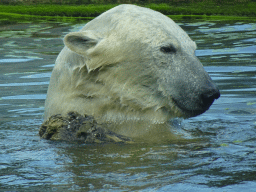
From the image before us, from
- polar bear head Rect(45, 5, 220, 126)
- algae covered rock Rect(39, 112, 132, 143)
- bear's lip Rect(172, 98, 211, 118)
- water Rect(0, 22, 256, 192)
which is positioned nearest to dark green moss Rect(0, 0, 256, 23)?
water Rect(0, 22, 256, 192)

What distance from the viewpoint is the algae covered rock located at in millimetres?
3760

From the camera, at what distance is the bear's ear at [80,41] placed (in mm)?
3797

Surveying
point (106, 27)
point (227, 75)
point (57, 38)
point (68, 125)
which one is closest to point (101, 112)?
point (68, 125)

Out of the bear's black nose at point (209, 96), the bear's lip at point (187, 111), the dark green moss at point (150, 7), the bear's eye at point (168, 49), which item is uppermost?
the bear's eye at point (168, 49)

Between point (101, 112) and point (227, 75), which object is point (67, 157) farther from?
point (227, 75)

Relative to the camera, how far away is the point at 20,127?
458cm

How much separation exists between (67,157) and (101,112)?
75cm

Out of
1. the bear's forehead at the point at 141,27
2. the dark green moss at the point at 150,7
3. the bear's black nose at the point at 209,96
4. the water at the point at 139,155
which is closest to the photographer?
the water at the point at 139,155

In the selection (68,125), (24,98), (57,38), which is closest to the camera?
(68,125)

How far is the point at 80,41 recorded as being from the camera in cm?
387

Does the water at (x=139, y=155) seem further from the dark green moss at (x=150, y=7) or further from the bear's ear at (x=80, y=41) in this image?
the dark green moss at (x=150, y=7)

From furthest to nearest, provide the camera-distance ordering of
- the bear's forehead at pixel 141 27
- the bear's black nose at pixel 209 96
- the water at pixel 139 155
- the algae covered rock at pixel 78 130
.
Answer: the bear's forehead at pixel 141 27, the algae covered rock at pixel 78 130, the bear's black nose at pixel 209 96, the water at pixel 139 155

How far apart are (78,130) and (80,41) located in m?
0.70

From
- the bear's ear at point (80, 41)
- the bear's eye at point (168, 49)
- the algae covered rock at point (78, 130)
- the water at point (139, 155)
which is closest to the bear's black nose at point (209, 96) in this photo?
the water at point (139, 155)
